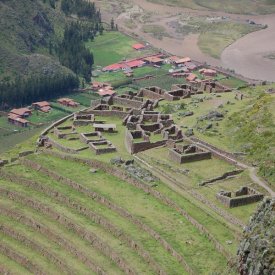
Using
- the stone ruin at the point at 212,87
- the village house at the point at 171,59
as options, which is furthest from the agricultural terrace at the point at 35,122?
the stone ruin at the point at 212,87

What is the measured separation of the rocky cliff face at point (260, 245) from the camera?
37.1 m

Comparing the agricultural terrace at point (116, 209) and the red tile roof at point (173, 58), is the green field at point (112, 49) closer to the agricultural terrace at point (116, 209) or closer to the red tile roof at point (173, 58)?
the red tile roof at point (173, 58)

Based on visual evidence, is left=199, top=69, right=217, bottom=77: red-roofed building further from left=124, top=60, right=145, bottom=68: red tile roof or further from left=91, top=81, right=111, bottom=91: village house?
left=91, top=81, right=111, bottom=91: village house

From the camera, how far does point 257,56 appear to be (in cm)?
16262

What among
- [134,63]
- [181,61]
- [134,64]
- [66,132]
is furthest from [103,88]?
[66,132]

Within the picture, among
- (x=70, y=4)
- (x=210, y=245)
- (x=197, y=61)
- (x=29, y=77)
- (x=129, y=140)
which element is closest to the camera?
(x=210, y=245)

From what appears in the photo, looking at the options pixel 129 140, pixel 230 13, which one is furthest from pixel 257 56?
pixel 129 140

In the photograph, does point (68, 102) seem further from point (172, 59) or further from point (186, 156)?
point (186, 156)

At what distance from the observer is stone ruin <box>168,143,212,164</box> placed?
7019 centimetres

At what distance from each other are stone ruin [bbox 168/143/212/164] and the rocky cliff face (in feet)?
96.0

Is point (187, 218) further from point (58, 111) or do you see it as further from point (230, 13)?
point (230, 13)

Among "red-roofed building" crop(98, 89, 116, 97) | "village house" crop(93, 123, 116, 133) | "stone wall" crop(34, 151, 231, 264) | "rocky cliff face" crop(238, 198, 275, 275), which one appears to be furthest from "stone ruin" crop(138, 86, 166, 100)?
"rocky cliff face" crop(238, 198, 275, 275)

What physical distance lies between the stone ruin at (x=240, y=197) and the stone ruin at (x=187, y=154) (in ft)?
28.3

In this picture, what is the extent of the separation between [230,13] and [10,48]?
73.1 metres
